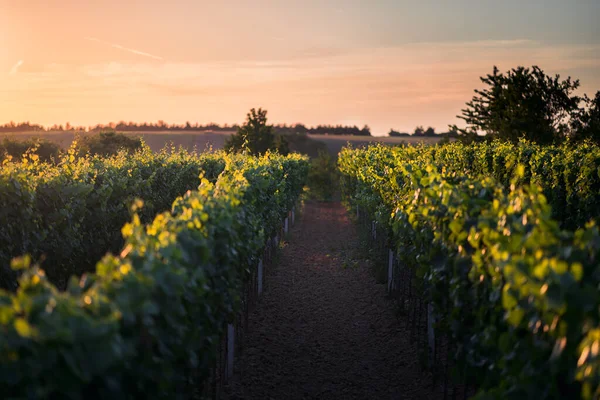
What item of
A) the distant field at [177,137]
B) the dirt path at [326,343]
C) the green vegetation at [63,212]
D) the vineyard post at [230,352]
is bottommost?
the dirt path at [326,343]

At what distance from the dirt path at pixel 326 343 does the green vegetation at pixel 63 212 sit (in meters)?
3.07

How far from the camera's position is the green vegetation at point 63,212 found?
9.84m

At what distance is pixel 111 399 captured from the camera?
11.0 ft

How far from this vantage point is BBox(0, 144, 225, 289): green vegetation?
984 cm

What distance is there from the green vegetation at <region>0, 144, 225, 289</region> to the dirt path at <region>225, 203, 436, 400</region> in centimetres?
307

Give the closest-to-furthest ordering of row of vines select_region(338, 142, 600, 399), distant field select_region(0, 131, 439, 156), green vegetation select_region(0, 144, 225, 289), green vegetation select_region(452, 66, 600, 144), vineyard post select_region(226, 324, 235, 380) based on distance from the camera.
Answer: row of vines select_region(338, 142, 600, 399)
vineyard post select_region(226, 324, 235, 380)
green vegetation select_region(0, 144, 225, 289)
green vegetation select_region(452, 66, 600, 144)
distant field select_region(0, 131, 439, 156)

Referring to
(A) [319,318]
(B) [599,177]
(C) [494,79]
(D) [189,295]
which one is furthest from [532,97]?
(D) [189,295]

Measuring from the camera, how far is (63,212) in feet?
35.0

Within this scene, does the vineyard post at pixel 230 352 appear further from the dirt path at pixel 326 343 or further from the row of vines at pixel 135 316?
the row of vines at pixel 135 316

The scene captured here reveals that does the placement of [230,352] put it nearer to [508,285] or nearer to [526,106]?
[508,285]

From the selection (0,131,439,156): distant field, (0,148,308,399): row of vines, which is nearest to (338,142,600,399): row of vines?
(0,148,308,399): row of vines

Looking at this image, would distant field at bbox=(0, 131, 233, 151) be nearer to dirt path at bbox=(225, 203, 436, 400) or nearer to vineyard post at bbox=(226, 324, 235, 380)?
dirt path at bbox=(225, 203, 436, 400)

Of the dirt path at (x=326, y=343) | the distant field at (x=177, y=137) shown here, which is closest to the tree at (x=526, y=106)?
the dirt path at (x=326, y=343)

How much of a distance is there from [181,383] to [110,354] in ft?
5.22
